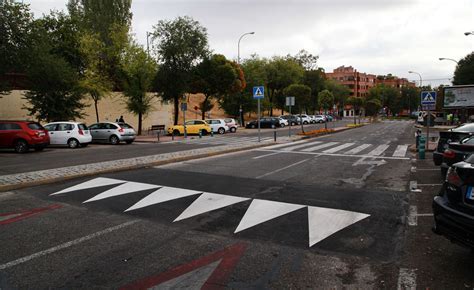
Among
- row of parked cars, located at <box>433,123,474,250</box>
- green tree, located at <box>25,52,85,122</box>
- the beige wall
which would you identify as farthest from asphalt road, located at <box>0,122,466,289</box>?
the beige wall

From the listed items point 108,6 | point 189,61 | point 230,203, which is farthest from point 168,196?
point 108,6

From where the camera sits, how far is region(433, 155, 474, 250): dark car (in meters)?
3.72

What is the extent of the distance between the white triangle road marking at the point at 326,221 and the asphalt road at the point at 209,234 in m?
0.02

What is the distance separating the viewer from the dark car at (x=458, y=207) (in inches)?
147

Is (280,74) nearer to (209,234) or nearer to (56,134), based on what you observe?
(56,134)

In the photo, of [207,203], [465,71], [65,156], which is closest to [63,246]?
[207,203]

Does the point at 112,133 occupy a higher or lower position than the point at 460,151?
lower

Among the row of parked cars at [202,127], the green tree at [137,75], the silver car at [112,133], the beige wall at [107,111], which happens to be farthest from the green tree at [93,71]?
the row of parked cars at [202,127]

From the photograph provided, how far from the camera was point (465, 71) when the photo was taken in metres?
47.2

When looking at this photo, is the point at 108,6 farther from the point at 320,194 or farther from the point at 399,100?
the point at 399,100

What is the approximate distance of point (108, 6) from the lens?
170ft

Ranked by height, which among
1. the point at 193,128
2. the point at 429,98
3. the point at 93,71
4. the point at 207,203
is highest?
the point at 93,71

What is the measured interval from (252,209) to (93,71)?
1114 inches

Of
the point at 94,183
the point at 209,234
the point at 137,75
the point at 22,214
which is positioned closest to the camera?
the point at 209,234
